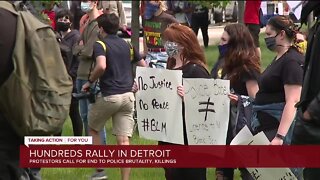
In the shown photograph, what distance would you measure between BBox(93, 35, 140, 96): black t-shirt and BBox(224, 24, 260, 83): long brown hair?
141 centimetres

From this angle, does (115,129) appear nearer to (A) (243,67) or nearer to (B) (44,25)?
(A) (243,67)

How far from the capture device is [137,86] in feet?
24.6

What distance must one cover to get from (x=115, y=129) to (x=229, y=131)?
6.26 ft

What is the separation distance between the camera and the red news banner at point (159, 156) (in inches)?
228

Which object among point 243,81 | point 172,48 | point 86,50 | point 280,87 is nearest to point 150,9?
point 86,50

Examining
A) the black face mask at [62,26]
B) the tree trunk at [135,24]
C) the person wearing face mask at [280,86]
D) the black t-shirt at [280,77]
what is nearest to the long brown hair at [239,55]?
the person wearing face mask at [280,86]

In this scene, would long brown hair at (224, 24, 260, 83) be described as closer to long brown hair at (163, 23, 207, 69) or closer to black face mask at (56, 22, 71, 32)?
long brown hair at (163, 23, 207, 69)

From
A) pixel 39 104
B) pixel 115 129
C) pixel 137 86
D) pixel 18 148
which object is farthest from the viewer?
pixel 115 129

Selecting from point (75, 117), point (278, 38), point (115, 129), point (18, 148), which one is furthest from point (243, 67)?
point (75, 117)

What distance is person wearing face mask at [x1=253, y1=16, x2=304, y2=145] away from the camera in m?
6.43

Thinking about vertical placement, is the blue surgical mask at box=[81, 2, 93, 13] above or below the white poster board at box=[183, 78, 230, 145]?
above

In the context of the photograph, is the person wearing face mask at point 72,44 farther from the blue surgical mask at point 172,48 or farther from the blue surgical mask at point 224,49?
the blue surgical mask at point 172,48

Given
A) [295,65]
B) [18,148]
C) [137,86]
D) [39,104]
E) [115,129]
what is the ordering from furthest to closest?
[115,129] → [137,86] → [295,65] → [18,148] → [39,104]

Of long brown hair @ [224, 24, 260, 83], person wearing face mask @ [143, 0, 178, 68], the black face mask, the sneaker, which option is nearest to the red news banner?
long brown hair @ [224, 24, 260, 83]
